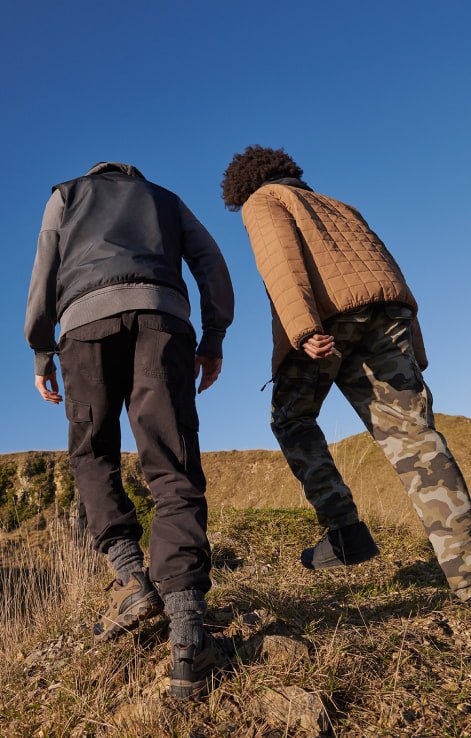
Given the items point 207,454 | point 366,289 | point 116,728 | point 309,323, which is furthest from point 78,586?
point 207,454

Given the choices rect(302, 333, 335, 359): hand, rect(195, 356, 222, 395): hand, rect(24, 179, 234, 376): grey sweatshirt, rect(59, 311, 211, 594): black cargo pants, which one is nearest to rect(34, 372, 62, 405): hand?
rect(24, 179, 234, 376): grey sweatshirt

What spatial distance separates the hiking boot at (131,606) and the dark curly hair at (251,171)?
8.36ft

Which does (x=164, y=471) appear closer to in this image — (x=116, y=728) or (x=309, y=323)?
(x=116, y=728)

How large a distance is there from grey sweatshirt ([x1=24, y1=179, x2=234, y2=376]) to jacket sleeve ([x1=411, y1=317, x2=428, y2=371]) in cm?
137

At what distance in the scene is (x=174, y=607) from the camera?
2.22 m

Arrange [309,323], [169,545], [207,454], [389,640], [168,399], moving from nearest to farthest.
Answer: [169,545] → [168,399] → [389,640] → [309,323] → [207,454]

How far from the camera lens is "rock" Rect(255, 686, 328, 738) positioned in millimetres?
2046

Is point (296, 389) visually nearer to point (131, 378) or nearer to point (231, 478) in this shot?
point (131, 378)

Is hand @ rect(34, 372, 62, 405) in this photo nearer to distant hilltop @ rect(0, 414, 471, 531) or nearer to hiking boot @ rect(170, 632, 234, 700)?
hiking boot @ rect(170, 632, 234, 700)

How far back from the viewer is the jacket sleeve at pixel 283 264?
3174 mm

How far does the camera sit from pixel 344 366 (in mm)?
3553

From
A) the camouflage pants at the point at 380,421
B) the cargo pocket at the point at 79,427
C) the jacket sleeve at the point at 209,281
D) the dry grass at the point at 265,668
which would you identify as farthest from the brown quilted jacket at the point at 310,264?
the dry grass at the point at 265,668

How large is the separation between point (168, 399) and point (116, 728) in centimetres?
115

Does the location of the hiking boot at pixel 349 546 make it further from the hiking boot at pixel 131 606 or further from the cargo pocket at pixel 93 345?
the cargo pocket at pixel 93 345
